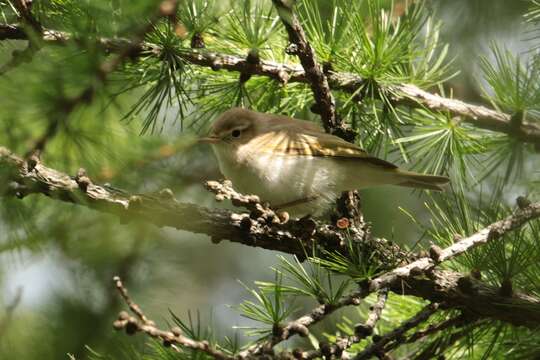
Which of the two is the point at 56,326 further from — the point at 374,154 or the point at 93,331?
the point at 374,154

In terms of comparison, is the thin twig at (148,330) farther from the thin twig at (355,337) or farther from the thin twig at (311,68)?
the thin twig at (311,68)

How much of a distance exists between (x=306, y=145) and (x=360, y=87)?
0.50m

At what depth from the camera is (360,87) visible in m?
3.22

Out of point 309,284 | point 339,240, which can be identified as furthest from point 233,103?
point 309,284

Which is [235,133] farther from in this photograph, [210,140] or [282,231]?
[282,231]

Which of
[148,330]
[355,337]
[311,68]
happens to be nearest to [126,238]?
[148,330]

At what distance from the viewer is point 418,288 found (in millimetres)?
2650

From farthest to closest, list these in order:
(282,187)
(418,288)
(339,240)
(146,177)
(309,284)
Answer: (282,187) → (339,240) → (418,288) → (309,284) → (146,177)

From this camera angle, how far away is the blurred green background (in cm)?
209

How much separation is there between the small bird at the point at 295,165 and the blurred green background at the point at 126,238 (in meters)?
0.28

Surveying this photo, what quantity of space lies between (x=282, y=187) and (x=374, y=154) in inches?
25.3

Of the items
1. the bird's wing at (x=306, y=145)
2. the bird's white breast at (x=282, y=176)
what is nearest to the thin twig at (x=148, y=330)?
the bird's white breast at (x=282, y=176)

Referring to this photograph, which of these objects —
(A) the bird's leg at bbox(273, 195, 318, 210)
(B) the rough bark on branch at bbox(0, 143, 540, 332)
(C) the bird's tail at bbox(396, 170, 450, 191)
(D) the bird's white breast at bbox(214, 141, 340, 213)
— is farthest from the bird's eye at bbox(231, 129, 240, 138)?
(B) the rough bark on branch at bbox(0, 143, 540, 332)

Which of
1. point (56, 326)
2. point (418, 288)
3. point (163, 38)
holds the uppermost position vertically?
point (163, 38)
